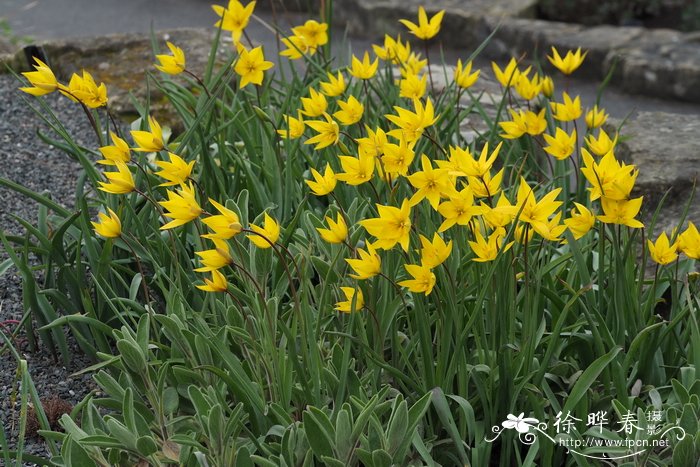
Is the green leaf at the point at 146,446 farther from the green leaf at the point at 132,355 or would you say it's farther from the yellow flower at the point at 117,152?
the yellow flower at the point at 117,152

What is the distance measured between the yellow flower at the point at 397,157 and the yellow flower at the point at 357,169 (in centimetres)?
4

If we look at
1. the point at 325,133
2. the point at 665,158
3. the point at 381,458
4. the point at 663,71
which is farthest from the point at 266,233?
the point at 663,71

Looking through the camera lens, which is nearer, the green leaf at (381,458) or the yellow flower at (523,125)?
the green leaf at (381,458)

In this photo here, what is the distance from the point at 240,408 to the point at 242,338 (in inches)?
9.5

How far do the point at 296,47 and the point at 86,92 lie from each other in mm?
976

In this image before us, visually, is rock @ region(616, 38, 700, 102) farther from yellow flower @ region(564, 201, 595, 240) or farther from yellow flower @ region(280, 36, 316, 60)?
yellow flower @ region(564, 201, 595, 240)

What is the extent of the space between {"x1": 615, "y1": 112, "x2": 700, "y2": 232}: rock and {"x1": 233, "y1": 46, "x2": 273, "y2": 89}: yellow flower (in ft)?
3.88

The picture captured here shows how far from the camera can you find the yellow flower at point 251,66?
8.79ft

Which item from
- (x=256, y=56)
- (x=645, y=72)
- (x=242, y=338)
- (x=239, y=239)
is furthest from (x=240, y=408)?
(x=645, y=72)

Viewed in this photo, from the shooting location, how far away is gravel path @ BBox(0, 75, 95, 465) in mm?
2219

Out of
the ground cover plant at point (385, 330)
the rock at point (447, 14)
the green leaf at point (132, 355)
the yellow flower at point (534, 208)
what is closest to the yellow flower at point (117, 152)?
the ground cover plant at point (385, 330)

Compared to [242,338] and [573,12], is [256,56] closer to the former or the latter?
[242,338]

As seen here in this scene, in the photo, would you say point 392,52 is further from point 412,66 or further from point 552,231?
point 552,231

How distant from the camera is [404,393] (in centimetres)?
204
